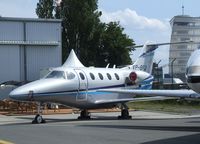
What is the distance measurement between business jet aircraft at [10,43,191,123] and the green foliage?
32.3 metres

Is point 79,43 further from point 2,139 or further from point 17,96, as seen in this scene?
point 2,139

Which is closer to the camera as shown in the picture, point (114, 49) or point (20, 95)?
point (20, 95)

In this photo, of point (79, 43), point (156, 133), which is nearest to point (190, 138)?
point (156, 133)

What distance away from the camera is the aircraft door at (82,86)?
85.1 ft

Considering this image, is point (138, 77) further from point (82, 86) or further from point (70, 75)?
point (70, 75)

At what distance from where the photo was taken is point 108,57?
66812mm

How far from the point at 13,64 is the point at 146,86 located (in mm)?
16028

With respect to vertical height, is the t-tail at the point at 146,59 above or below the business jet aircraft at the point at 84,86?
above

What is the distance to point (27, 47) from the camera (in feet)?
143

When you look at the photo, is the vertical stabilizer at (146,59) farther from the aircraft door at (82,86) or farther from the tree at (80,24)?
the tree at (80,24)

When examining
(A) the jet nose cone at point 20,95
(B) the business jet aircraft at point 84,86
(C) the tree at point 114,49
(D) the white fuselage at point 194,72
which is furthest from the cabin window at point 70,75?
(C) the tree at point 114,49

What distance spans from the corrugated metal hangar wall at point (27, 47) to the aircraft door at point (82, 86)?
57.3 ft

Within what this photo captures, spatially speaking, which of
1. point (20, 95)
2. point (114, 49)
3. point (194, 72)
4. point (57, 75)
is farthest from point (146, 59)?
point (114, 49)

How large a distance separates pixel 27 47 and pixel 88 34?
19.6m
